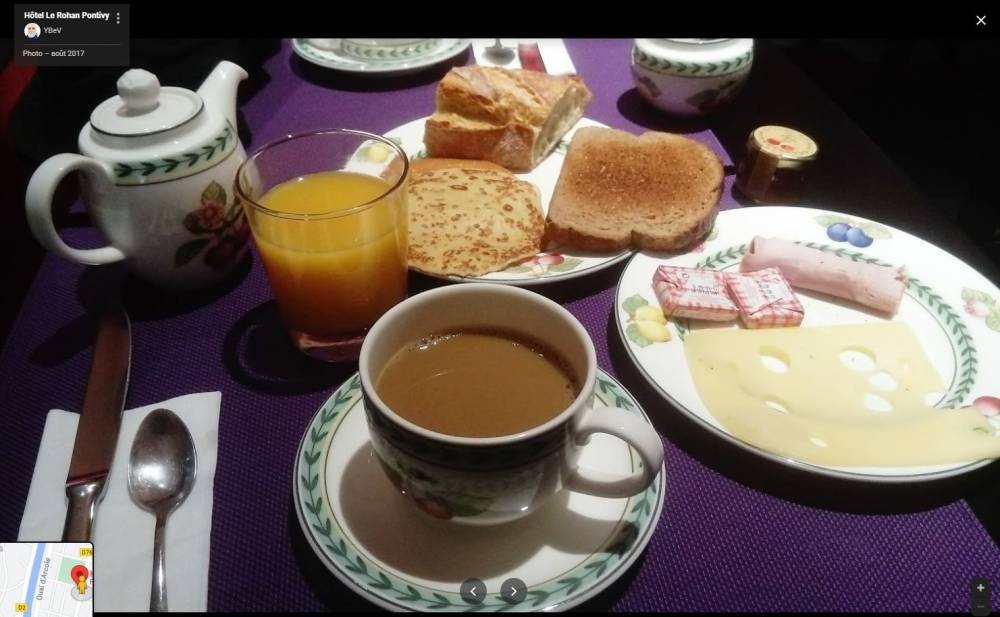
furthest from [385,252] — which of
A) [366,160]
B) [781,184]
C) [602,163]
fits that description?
[781,184]

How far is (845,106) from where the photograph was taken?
2.82m

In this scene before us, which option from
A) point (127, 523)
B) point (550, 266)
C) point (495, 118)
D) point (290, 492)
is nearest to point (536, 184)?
point (495, 118)

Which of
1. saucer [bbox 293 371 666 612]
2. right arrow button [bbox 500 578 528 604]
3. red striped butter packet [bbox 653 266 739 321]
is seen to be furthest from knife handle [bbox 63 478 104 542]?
red striped butter packet [bbox 653 266 739 321]

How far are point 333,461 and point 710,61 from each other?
1229mm

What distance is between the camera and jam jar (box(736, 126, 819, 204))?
48.3 inches

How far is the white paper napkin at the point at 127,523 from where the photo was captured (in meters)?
0.66

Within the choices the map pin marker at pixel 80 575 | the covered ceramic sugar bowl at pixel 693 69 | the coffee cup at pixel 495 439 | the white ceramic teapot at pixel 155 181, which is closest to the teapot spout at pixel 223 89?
the white ceramic teapot at pixel 155 181

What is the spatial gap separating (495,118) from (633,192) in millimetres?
348

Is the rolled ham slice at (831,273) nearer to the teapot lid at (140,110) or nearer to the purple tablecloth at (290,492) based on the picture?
the purple tablecloth at (290,492)

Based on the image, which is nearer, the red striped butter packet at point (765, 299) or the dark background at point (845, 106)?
the red striped butter packet at point (765, 299)

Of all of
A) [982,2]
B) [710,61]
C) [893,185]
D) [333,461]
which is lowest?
[333,461]

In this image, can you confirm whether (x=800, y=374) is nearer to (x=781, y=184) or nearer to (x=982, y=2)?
(x=781, y=184)

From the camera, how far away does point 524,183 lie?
128 cm

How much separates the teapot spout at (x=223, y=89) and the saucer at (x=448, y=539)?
0.60 m
